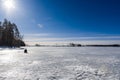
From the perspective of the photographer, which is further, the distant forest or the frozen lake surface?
the distant forest

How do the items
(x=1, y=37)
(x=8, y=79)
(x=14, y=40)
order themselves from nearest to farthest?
(x=8, y=79) < (x=1, y=37) < (x=14, y=40)

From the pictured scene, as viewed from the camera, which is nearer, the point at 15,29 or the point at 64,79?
the point at 64,79

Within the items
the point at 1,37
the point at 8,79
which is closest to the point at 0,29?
the point at 1,37

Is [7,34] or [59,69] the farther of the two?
[7,34]

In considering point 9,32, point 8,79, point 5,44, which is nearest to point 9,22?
point 9,32

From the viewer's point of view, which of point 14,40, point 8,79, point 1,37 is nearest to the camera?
point 8,79

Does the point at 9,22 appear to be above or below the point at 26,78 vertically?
above

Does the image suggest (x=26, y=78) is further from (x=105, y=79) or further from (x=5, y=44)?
(x=5, y=44)

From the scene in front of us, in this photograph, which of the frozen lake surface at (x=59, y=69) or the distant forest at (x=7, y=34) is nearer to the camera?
the frozen lake surface at (x=59, y=69)

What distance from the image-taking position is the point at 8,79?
790 centimetres

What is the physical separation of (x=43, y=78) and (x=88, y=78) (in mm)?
2447

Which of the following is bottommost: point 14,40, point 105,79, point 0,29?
point 105,79

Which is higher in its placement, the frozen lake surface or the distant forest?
the distant forest

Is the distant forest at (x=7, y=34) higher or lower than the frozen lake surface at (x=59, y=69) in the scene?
higher
